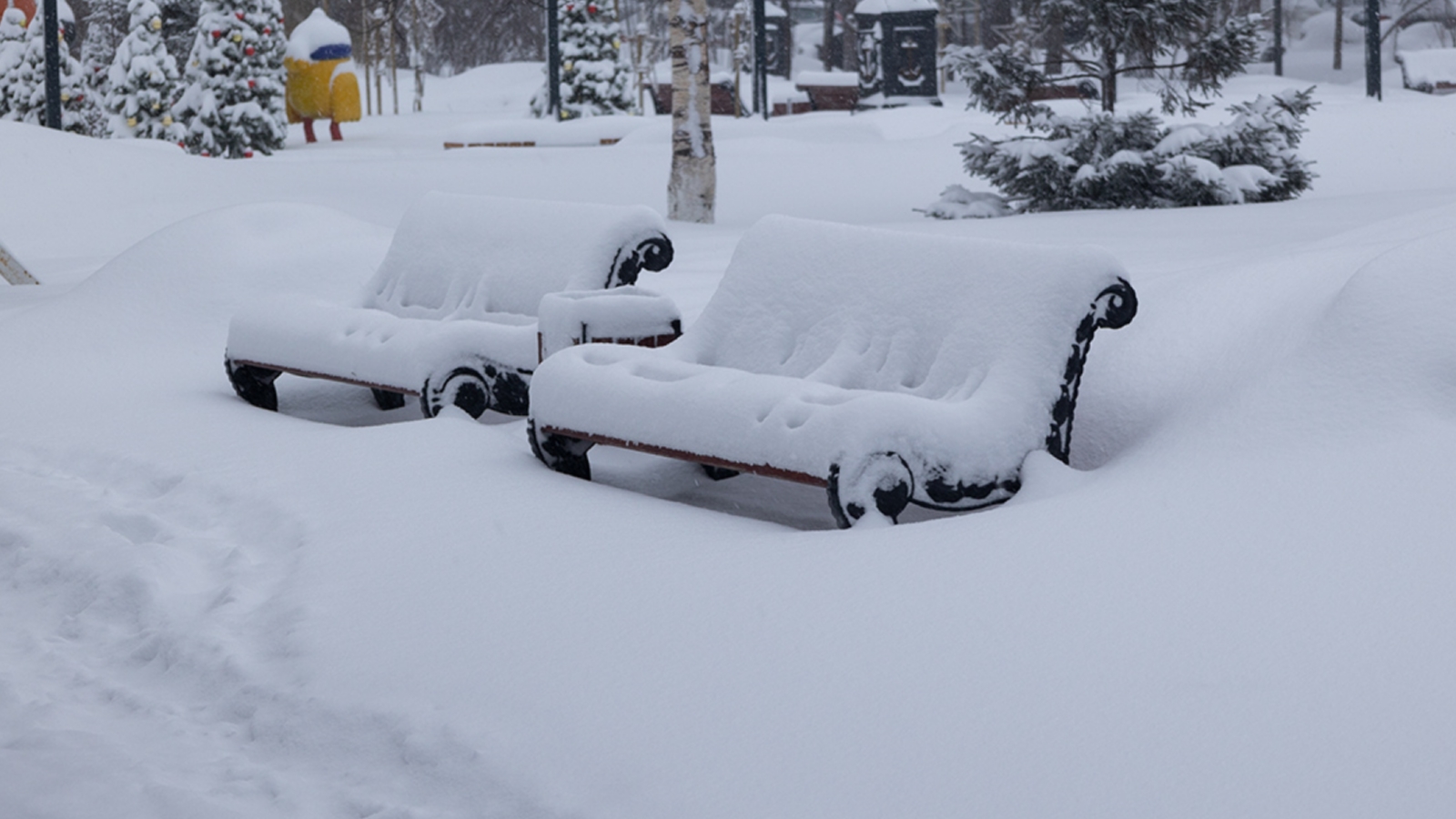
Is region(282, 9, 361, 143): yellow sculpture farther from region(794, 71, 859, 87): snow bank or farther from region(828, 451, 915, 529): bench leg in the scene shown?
region(828, 451, 915, 529): bench leg

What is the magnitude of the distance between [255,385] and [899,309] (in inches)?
136

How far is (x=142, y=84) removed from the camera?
25.8 m

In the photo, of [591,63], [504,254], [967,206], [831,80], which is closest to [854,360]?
[504,254]

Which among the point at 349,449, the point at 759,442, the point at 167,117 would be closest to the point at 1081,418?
the point at 759,442

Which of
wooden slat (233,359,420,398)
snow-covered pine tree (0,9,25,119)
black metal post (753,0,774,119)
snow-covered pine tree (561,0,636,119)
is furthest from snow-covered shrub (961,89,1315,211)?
snow-covered pine tree (0,9,25,119)

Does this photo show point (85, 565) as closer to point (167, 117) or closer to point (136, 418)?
point (136, 418)

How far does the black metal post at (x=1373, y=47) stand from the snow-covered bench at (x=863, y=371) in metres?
19.6

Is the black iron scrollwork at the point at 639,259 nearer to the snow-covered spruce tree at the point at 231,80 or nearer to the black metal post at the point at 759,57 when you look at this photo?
the black metal post at the point at 759,57

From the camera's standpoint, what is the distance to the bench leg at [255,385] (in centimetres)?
718

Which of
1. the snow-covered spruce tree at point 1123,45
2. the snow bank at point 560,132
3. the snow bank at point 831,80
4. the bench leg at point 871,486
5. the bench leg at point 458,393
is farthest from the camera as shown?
the snow bank at point 831,80

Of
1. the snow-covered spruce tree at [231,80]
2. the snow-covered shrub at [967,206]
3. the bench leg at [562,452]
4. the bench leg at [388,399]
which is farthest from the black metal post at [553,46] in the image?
the bench leg at [562,452]

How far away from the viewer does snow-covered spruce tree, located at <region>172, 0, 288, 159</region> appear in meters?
24.7

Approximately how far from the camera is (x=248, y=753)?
132 inches

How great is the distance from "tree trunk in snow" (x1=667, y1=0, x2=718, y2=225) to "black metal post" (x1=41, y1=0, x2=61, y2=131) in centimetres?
698
